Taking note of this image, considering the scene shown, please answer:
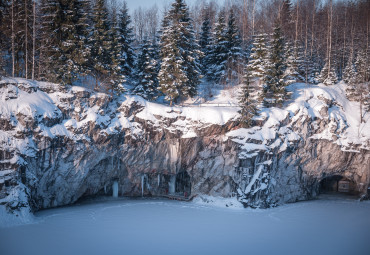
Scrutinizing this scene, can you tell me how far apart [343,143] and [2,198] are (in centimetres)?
2699

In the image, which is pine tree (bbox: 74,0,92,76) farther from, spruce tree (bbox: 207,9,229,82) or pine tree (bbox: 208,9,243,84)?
pine tree (bbox: 208,9,243,84)

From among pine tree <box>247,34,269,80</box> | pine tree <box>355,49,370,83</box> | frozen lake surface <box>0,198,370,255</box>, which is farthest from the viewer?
pine tree <box>355,49,370,83</box>

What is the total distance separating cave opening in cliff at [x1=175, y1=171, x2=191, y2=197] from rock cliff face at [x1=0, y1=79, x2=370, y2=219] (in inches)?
3.9

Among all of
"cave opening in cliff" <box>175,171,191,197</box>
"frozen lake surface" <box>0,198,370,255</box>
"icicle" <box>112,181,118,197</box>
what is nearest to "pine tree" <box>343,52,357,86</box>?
"frozen lake surface" <box>0,198,370,255</box>

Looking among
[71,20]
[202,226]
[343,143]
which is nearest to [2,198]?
[202,226]

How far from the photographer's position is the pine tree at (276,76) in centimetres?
2539

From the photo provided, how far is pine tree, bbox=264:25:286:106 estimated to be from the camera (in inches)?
1000

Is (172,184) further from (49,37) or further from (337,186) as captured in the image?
(337,186)

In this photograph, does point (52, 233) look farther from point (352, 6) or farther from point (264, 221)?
point (352, 6)

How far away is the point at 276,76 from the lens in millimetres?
25812

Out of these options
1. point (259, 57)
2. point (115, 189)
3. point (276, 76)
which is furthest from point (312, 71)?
point (115, 189)

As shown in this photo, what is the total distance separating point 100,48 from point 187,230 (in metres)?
17.7

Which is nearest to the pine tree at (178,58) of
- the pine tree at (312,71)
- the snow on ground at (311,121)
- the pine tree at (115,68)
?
the pine tree at (115,68)

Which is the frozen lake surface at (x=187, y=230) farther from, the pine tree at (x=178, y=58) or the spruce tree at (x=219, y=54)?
the spruce tree at (x=219, y=54)
